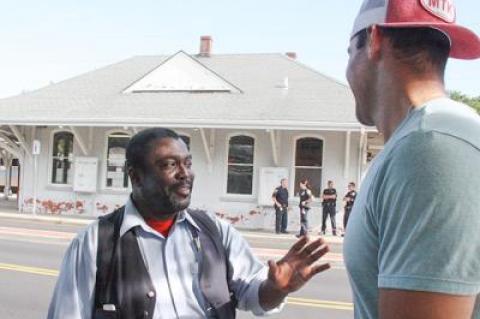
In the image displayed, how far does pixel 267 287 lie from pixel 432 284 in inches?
61.0

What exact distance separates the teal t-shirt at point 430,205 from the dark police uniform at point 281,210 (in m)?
17.2

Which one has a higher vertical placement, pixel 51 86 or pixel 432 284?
pixel 51 86

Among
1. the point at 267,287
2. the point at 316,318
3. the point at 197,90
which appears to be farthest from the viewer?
the point at 197,90

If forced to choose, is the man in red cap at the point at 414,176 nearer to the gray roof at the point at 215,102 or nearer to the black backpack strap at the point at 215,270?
the black backpack strap at the point at 215,270

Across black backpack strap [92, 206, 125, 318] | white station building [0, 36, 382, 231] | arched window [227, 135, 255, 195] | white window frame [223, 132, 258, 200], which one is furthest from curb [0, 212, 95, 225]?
black backpack strap [92, 206, 125, 318]

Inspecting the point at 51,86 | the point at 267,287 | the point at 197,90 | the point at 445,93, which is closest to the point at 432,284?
the point at 445,93

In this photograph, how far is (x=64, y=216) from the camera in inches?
877

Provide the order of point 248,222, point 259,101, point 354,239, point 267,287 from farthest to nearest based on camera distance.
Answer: point 259,101
point 248,222
point 267,287
point 354,239

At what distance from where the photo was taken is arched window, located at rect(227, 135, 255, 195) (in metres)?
20.7

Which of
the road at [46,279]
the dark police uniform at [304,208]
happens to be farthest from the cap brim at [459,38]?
the dark police uniform at [304,208]

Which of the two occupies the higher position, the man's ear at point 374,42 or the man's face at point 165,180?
the man's ear at point 374,42

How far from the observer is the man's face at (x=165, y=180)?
2.88 meters

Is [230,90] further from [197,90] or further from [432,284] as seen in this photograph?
[432,284]

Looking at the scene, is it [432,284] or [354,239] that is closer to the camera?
[432,284]
